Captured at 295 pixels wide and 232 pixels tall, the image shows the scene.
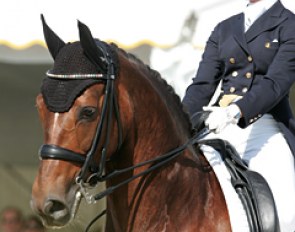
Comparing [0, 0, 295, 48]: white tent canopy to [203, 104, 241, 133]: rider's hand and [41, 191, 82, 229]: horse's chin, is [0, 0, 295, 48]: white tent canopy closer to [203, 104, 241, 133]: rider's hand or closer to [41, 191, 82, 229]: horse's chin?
[203, 104, 241, 133]: rider's hand

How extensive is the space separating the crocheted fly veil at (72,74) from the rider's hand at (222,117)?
53 centimetres

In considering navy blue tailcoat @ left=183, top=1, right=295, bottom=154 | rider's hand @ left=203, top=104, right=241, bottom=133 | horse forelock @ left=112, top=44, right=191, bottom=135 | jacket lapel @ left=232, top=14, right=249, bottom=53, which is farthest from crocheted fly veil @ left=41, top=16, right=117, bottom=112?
jacket lapel @ left=232, top=14, right=249, bottom=53

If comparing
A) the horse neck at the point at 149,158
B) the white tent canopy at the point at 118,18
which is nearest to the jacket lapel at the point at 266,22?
the horse neck at the point at 149,158

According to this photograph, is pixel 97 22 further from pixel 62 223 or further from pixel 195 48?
pixel 62 223

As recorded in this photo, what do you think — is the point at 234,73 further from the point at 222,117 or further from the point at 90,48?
the point at 90,48

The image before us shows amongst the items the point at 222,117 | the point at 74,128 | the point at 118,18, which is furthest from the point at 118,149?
the point at 118,18

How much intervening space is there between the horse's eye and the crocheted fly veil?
0.17 feet

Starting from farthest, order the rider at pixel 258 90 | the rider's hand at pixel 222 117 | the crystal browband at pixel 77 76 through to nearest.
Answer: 1. the rider at pixel 258 90
2. the rider's hand at pixel 222 117
3. the crystal browband at pixel 77 76

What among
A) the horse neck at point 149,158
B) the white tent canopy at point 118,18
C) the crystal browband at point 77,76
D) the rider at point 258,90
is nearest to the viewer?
the crystal browband at point 77,76

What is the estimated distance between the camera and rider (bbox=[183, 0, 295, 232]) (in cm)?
307

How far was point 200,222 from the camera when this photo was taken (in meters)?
2.91

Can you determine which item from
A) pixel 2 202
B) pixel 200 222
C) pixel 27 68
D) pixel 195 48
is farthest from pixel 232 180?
pixel 2 202

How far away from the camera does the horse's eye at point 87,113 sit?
265cm

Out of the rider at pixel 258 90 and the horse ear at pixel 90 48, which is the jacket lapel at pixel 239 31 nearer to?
the rider at pixel 258 90
